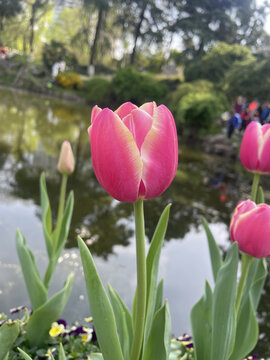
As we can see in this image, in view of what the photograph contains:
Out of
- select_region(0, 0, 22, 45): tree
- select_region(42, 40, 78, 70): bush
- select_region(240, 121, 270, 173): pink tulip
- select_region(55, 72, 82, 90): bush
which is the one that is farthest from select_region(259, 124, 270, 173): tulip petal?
select_region(0, 0, 22, 45): tree

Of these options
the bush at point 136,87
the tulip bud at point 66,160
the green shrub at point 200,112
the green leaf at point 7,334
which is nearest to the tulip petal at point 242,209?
the green leaf at point 7,334

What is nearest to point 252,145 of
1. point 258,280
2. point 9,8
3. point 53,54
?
point 258,280

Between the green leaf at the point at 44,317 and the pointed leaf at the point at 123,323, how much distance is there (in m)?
0.53

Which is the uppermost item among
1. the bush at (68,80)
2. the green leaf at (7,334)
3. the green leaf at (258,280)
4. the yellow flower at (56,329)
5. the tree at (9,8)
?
the tree at (9,8)

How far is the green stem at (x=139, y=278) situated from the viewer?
2.14 feet

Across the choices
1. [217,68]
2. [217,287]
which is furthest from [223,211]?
[217,68]

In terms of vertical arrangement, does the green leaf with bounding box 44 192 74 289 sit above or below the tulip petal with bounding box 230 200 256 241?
below

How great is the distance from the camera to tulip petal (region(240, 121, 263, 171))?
104cm

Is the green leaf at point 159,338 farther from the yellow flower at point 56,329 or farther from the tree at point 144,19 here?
the tree at point 144,19

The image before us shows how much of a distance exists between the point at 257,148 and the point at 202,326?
1.85ft

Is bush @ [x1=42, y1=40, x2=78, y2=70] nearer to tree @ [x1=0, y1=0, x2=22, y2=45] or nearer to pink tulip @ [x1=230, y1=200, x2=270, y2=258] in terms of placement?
tree @ [x1=0, y1=0, x2=22, y2=45]

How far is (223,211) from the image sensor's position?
4352 mm

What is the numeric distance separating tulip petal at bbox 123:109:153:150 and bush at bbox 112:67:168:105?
17068 millimetres

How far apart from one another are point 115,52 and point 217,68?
22151 mm
